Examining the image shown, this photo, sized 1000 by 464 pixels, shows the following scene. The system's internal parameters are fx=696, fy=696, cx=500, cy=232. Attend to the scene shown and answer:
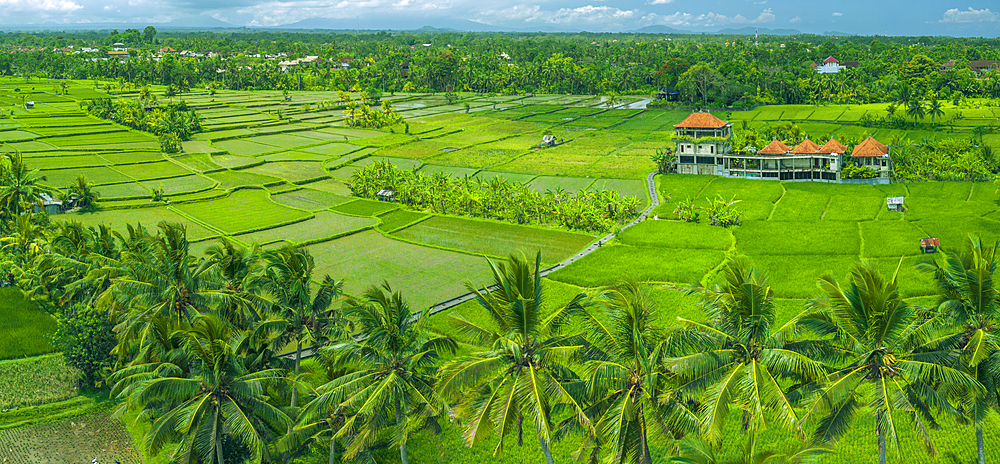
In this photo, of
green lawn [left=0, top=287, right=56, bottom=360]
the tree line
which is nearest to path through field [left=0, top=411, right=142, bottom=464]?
green lawn [left=0, top=287, right=56, bottom=360]

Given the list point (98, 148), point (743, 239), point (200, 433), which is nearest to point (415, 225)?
point (743, 239)

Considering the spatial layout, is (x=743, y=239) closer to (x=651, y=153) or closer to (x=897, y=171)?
(x=897, y=171)

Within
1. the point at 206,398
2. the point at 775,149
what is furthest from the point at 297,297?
the point at 775,149

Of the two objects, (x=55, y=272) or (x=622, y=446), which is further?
(x=55, y=272)

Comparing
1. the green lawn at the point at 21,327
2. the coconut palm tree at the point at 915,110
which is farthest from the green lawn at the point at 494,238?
the coconut palm tree at the point at 915,110

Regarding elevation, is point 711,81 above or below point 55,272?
above

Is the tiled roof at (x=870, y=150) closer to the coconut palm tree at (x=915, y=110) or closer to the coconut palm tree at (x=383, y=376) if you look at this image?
the coconut palm tree at (x=915, y=110)

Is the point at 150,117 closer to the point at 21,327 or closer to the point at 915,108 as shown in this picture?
the point at 21,327
